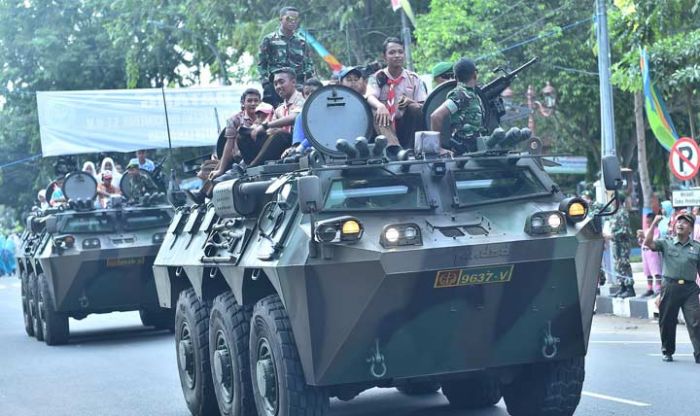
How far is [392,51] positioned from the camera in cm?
1108

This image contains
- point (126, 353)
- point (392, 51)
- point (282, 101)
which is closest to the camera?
point (392, 51)

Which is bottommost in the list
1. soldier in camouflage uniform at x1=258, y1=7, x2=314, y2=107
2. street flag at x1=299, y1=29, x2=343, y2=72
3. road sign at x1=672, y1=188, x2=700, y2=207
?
road sign at x1=672, y1=188, x2=700, y2=207

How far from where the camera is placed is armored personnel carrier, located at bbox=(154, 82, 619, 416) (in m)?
8.33

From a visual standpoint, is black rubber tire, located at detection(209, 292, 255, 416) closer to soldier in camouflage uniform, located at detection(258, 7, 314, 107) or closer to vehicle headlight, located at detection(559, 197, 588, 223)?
vehicle headlight, located at detection(559, 197, 588, 223)

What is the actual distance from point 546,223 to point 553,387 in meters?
1.24

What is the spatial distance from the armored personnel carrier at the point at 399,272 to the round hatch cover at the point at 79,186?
35.4 ft

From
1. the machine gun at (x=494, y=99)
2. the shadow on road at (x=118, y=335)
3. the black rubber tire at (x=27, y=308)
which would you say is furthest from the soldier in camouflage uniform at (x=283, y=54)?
the black rubber tire at (x=27, y=308)

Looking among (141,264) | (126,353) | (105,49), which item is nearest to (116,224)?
(141,264)

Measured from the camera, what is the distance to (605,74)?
21.6m

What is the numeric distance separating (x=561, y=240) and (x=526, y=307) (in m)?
0.46

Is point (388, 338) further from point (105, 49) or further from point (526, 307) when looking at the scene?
point (105, 49)

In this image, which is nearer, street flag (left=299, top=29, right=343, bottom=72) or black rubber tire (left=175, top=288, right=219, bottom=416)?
black rubber tire (left=175, top=288, right=219, bottom=416)

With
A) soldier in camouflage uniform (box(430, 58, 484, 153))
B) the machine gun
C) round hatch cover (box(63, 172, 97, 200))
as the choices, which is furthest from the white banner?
soldier in camouflage uniform (box(430, 58, 484, 153))

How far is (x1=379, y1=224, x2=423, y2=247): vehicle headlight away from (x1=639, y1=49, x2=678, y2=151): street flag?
41.6 feet
